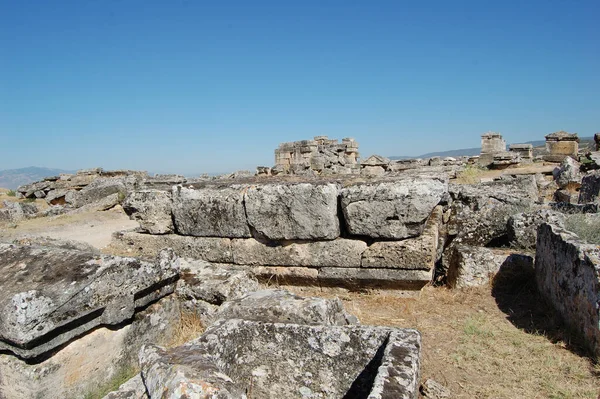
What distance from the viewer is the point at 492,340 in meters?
3.81

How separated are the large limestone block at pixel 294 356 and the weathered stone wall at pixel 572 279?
179 cm

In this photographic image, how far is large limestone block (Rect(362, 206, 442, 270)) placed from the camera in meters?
4.61

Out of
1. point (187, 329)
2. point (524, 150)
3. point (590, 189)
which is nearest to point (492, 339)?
point (187, 329)

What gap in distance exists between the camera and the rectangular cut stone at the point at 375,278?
4691 millimetres

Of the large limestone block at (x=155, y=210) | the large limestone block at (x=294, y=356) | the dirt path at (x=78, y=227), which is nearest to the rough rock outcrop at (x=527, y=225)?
the large limestone block at (x=294, y=356)

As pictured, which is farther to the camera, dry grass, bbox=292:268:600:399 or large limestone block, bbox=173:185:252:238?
→ large limestone block, bbox=173:185:252:238

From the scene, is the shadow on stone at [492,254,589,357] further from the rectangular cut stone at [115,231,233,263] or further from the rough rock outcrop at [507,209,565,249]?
the rectangular cut stone at [115,231,233,263]

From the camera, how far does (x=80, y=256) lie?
3545 mm

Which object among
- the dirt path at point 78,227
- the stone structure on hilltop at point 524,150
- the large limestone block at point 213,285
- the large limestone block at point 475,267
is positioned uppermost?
the stone structure on hilltop at point 524,150

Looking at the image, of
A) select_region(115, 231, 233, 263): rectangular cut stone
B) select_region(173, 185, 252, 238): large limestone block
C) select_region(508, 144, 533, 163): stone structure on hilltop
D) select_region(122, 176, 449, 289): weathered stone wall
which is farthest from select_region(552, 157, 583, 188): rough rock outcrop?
select_region(115, 231, 233, 263): rectangular cut stone

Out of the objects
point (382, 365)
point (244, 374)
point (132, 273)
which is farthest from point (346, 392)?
point (132, 273)

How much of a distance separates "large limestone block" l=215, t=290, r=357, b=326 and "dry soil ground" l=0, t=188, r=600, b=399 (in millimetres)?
910

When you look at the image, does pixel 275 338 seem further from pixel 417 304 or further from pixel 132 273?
pixel 417 304

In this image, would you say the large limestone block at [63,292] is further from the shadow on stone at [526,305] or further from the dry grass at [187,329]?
the shadow on stone at [526,305]
